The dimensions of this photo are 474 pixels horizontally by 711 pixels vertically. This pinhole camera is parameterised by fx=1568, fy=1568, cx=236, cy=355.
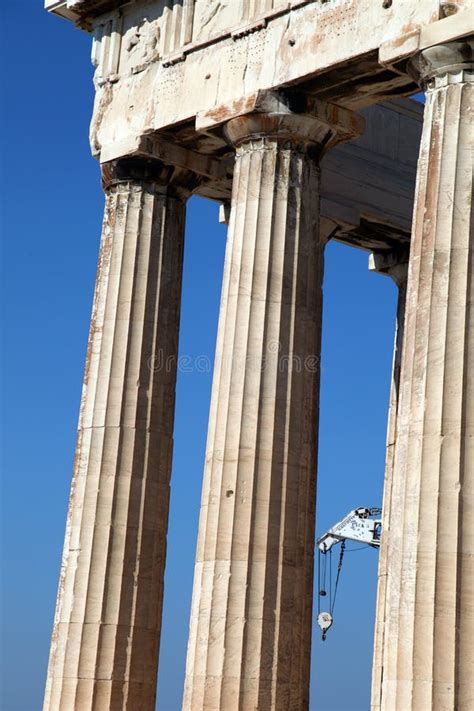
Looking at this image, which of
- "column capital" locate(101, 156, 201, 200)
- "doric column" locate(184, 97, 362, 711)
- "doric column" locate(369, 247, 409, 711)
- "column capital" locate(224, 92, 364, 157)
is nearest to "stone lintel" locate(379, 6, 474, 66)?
"column capital" locate(224, 92, 364, 157)

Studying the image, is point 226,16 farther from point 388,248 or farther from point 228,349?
point 388,248

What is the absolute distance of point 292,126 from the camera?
46.5 meters

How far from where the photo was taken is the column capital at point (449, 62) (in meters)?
40.5

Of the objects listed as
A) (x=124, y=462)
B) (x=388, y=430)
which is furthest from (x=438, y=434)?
(x=388, y=430)

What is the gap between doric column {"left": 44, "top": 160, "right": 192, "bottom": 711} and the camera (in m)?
48.3

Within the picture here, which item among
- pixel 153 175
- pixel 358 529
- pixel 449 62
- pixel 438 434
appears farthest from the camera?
pixel 358 529

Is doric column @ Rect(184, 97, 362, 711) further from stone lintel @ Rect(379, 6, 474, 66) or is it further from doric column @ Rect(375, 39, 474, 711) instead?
doric column @ Rect(375, 39, 474, 711)

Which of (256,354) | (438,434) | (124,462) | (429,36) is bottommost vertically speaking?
(438,434)

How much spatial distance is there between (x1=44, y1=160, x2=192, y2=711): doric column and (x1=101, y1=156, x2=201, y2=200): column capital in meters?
0.05

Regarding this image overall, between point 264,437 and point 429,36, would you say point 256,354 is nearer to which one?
point 264,437

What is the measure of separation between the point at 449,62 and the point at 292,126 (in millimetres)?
6960

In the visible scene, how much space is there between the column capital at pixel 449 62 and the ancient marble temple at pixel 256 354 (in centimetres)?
5

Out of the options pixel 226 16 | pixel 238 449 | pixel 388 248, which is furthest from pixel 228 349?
pixel 388 248

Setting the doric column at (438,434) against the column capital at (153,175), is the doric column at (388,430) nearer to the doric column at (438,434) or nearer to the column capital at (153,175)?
the column capital at (153,175)
